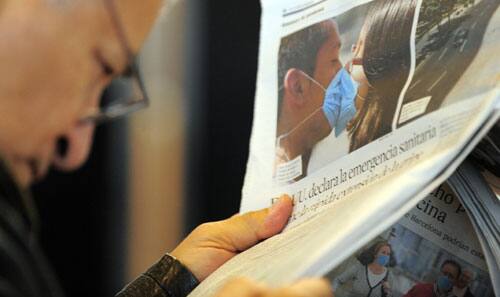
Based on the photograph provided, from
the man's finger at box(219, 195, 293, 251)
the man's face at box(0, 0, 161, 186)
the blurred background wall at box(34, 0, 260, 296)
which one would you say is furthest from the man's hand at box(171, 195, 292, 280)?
the blurred background wall at box(34, 0, 260, 296)

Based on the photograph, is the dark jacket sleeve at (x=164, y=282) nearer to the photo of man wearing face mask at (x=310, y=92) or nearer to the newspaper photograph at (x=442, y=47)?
the photo of man wearing face mask at (x=310, y=92)

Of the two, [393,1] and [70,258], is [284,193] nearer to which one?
[393,1]

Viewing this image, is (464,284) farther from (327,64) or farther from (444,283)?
(327,64)

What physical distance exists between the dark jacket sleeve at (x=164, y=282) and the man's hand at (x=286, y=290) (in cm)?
24

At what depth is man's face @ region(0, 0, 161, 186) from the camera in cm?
47

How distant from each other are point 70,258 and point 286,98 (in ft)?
3.28

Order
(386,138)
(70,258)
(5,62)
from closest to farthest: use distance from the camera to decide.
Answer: (5,62) → (386,138) → (70,258)

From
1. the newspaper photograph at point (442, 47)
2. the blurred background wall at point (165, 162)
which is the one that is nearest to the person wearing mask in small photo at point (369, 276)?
the newspaper photograph at point (442, 47)

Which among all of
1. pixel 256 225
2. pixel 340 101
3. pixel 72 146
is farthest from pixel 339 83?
pixel 72 146

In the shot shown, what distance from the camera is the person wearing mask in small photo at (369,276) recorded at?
672 millimetres

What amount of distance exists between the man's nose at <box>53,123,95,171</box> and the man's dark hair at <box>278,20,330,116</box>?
25 cm

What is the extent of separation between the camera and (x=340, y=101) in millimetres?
691

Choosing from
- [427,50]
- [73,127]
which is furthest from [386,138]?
[73,127]

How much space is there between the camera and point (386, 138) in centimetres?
62
